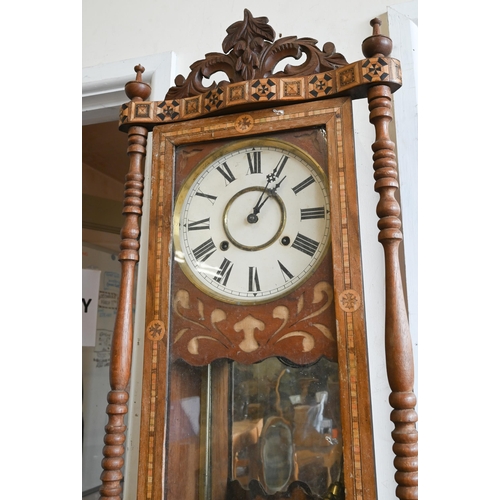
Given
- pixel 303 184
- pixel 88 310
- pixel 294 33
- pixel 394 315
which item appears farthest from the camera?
pixel 88 310

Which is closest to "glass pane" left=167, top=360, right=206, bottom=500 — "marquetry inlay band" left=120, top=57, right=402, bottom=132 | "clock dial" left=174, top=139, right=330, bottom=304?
"clock dial" left=174, top=139, right=330, bottom=304

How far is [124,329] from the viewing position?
2.48 feet

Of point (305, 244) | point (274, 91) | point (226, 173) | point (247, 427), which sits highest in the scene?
point (274, 91)

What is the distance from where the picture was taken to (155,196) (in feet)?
2.66

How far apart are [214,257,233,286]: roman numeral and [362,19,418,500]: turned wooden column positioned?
231 mm

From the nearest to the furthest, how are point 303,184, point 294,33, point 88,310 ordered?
point 303,184
point 294,33
point 88,310

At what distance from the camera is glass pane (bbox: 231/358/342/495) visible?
0.70 meters

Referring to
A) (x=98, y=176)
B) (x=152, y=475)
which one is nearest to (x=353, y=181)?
(x=152, y=475)

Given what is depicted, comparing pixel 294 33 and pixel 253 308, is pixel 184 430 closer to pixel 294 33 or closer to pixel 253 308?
pixel 253 308

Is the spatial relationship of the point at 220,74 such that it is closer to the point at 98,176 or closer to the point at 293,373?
the point at 293,373

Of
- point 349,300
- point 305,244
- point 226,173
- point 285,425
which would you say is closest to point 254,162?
point 226,173

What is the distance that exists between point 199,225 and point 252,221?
0.09 meters

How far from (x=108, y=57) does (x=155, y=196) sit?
574 mm

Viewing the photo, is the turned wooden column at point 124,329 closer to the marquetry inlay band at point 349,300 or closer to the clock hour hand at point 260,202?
→ the clock hour hand at point 260,202
